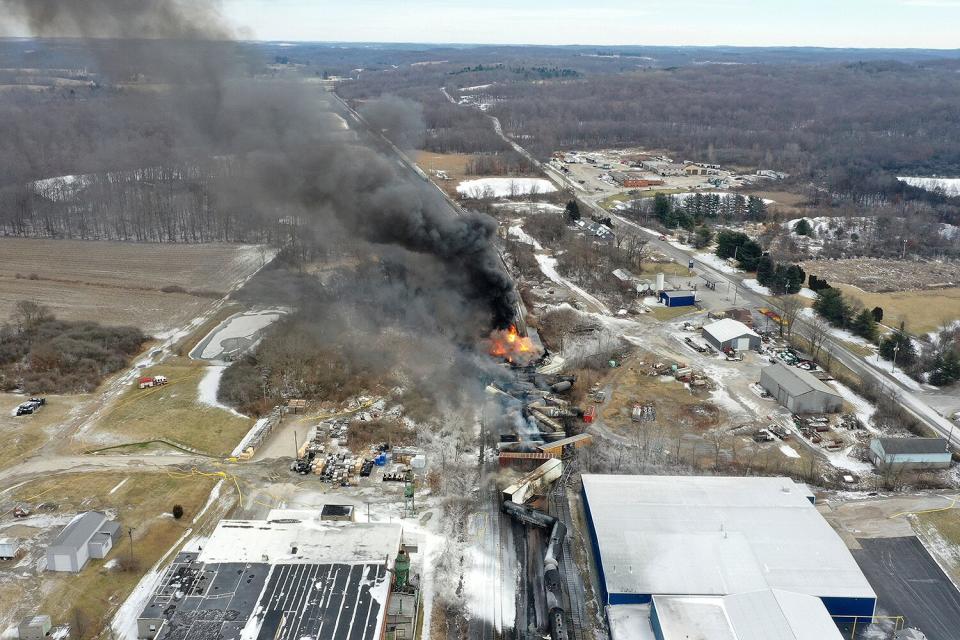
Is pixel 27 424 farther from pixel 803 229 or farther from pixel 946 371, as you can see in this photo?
pixel 803 229

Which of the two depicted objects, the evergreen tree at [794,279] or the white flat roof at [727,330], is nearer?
the white flat roof at [727,330]

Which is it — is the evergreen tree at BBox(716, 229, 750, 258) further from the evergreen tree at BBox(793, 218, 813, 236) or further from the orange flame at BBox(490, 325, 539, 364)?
the orange flame at BBox(490, 325, 539, 364)

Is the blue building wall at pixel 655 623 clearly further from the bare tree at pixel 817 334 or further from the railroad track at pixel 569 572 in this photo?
the bare tree at pixel 817 334

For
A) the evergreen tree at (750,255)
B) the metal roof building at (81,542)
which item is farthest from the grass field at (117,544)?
the evergreen tree at (750,255)

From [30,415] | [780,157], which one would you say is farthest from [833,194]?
[30,415]

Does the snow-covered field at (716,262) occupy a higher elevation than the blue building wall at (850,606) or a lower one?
higher

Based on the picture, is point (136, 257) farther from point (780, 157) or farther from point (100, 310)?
point (780, 157)
